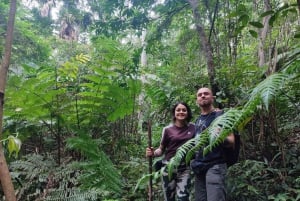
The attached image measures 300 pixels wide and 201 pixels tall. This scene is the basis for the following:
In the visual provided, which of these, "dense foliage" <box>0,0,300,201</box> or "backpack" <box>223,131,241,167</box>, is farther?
"dense foliage" <box>0,0,300,201</box>

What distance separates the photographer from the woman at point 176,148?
3209 mm

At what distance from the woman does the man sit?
1.25 ft

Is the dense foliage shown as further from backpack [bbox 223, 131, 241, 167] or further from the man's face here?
the man's face

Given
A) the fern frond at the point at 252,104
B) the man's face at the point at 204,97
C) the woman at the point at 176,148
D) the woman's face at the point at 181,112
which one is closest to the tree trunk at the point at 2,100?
the fern frond at the point at 252,104

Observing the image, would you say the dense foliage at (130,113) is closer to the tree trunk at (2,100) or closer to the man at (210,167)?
the man at (210,167)

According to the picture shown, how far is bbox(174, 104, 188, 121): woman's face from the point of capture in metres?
3.36

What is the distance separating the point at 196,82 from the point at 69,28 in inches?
360

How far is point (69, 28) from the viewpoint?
1235 cm

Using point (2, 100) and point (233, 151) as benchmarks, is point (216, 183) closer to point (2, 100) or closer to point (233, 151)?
point (233, 151)

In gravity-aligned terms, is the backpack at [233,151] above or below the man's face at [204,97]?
below

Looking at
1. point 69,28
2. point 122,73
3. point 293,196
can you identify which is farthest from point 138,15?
point 69,28

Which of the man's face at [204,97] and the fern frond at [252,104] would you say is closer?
the fern frond at [252,104]

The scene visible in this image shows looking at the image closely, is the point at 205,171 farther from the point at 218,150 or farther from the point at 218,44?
the point at 218,44

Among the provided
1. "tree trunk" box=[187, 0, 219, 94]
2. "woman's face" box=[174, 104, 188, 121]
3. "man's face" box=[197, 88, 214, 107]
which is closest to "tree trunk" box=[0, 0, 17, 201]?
"man's face" box=[197, 88, 214, 107]
